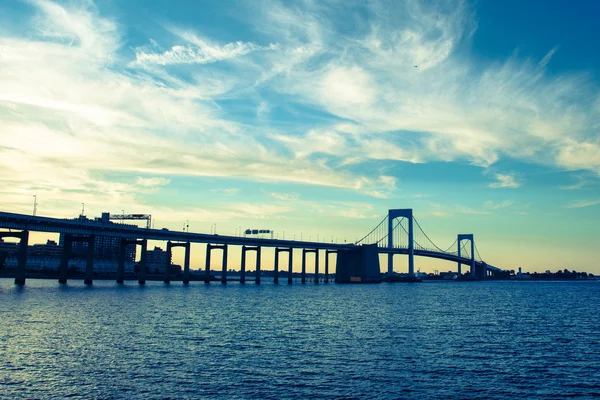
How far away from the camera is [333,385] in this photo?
1152 inches

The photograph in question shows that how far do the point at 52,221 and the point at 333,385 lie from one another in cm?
10641

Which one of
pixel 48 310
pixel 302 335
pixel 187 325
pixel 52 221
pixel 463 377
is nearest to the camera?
pixel 463 377

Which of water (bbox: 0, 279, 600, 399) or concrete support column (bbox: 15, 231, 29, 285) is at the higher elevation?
concrete support column (bbox: 15, 231, 29, 285)

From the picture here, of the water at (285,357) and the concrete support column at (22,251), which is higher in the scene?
the concrete support column at (22,251)

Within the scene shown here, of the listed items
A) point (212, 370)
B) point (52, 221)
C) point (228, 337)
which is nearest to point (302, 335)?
point (228, 337)

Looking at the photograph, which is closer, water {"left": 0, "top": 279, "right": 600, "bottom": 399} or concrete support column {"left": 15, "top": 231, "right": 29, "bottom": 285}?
water {"left": 0, "top": 279, "right": 600, "bottom": 399}

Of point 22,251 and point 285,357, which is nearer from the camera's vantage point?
point 285,357

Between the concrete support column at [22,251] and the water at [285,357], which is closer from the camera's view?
the water at [285,357]

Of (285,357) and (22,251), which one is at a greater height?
(22,251)

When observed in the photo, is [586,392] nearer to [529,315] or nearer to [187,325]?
[187,325]

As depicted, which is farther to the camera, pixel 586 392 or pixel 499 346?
pixel 499 346

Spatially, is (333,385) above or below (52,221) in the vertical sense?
below

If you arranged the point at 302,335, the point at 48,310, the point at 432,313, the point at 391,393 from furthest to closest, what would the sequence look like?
1. the point at 432,313
2. the point at 48,310
3. the point at 302,335
4. the point at 391,393

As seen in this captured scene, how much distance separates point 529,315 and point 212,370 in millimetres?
58627
